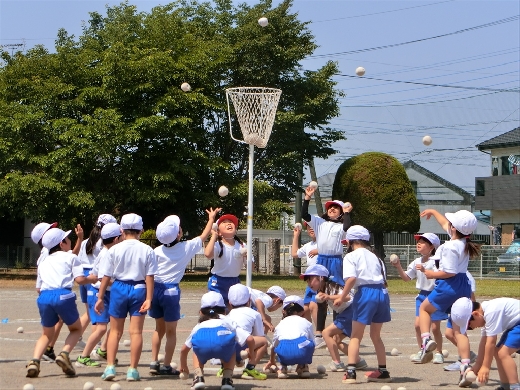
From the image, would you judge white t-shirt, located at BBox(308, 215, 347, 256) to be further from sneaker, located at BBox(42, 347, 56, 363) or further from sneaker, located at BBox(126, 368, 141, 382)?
sneaker, located at BBox(42, 347, 56, 363)

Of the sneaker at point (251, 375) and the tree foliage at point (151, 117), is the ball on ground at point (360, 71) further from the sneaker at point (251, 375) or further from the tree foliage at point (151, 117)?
the tree foliage at point (151, 117)

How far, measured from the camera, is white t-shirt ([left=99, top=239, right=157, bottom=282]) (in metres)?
9.16

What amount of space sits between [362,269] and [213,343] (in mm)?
2062

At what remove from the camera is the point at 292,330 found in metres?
9.74

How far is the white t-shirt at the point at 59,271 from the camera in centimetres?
950

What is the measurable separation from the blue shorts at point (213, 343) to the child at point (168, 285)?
1.07m

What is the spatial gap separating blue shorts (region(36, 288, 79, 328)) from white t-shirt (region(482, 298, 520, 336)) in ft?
15.0

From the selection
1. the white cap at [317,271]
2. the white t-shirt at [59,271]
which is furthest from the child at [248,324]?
the white t-shirt at [59,271]

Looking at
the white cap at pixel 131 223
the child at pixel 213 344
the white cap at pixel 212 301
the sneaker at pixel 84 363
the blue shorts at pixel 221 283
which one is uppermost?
the white cap at pixel 131 223

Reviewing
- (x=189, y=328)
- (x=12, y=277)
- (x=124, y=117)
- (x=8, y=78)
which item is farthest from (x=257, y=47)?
(x=189, y=328)

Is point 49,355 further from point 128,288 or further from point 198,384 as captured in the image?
point 198,384

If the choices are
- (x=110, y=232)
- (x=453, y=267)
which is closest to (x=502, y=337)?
(x=453, y=267)

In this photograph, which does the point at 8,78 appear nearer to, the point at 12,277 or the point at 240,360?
the point at 12,277

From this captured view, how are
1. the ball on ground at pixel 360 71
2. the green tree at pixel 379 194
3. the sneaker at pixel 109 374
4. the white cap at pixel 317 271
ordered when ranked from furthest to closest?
the green tree at pixel 379 194 < the ball on ground at pixel 360 71 < the white cap at pixel 317 271 < the sneaker at pixel 109 374
